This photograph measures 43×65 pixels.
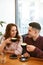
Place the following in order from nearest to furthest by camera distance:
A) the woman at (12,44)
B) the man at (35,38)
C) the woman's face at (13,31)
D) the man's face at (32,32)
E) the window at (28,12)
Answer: the man at (35,38) → the man's face at (32,32) → the woman at (12,44) → the woman's face at (13,31) → the window at (28,12)

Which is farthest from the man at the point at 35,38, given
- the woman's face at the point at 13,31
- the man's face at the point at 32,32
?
the woman's face at the point at 13,31

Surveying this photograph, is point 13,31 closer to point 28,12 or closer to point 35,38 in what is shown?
point 35,38

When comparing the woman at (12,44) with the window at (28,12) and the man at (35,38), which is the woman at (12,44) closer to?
the man at (35,38)

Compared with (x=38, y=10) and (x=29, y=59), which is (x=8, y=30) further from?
(x=38, y=10)

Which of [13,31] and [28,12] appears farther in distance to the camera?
[28,12]

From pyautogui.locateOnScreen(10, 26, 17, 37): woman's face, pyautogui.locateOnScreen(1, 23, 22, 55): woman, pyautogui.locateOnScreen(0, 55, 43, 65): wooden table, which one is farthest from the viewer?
pyautogui.locateOnScreen(10, 26, 17, 37): woman's face

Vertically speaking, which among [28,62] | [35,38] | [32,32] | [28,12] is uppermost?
[28,12]

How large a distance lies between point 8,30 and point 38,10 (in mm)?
1734

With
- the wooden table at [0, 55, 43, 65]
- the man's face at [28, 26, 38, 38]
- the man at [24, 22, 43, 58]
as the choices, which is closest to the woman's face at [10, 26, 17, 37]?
the man at [24, 22, 43, 58]

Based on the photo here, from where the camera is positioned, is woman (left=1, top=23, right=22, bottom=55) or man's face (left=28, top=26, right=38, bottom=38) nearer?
man's face (left=28, top=26, right=38, bottom=38)

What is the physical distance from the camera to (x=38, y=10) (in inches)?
170

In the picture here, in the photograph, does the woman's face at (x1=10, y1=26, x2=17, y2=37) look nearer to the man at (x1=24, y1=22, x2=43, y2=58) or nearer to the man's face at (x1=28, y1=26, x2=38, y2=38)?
the man at (x1=24, y1=22, x2=43, y2=58)

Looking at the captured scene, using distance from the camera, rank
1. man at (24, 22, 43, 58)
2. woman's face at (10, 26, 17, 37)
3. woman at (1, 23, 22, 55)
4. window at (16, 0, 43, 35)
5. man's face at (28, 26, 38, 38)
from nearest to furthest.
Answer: man at (24, 22, 43, 58)
man's face at (28, 26, 38, 38)
woman at (1, 23, 22, 55)
woman's face at (10, 26, 17, 37)
window at (16, 0, 43, 35)

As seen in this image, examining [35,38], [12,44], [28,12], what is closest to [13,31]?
[12,44]
